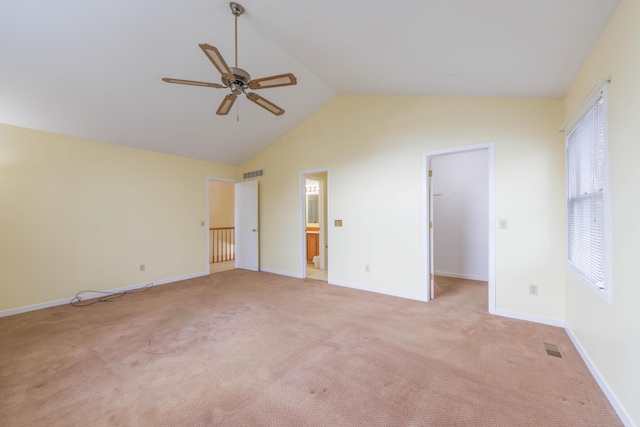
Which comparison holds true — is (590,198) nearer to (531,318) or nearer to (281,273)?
(531,318)

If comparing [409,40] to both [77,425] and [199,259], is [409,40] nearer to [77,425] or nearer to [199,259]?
[77,425]

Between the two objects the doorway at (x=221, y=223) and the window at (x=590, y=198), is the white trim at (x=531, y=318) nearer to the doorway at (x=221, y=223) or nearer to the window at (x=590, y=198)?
the window at (x=590, y=198)

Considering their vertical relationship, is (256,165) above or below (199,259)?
above

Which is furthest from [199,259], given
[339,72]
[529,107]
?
[529,107]

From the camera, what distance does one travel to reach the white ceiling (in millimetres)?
1812

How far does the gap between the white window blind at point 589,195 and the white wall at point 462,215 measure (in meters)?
2.17

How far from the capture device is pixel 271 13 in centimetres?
229

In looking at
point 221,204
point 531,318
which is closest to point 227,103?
point 531,318

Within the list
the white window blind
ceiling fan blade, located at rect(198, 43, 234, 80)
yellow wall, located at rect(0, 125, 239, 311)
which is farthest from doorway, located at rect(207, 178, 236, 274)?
the white window blind

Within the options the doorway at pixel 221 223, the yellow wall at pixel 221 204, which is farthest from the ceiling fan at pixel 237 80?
the yellow wall at pixel 221 204

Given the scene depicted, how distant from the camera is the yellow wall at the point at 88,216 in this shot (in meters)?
3.23

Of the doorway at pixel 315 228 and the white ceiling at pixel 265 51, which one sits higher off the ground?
the white ceiling at pixel 265 51

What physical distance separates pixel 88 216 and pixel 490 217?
5612 millimetres

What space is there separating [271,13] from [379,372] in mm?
3190
